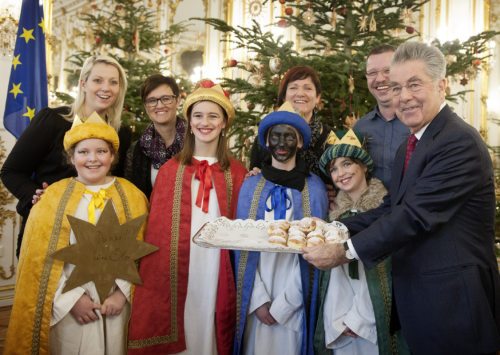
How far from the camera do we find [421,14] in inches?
291

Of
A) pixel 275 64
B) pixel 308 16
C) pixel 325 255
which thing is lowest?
pixel 325 255

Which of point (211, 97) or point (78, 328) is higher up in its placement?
point (211, 97)

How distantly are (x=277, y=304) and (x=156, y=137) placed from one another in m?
1.53

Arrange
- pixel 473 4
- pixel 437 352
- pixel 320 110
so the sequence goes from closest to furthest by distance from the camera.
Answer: pixel 437 352 < pixel 320 110 < pixel 473 4

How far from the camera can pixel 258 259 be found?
99.7 inches

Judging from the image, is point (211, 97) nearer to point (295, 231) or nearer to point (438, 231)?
point (295, 231)

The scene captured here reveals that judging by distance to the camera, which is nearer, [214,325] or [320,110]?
[214,325]

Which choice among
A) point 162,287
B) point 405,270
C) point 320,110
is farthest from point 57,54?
point 405,270

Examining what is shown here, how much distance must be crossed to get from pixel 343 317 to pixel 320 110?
215cm

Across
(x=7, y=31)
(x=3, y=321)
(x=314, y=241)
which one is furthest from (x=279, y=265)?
(x=7, y=31)

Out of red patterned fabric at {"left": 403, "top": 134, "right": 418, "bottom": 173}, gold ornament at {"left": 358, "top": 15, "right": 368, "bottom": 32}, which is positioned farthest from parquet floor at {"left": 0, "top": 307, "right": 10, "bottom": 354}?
gold ornament at {"left": 358, "top": 15, "right": 368, "bottom": 32}

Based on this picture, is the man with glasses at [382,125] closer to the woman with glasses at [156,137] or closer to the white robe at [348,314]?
the white robe at [348,314]

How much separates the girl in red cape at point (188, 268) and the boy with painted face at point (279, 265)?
0.32 ft

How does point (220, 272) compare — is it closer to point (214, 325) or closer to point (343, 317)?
point (214, 325)
